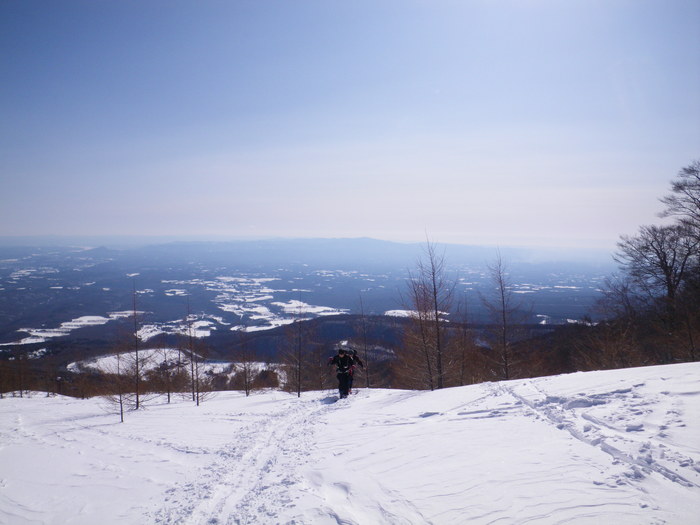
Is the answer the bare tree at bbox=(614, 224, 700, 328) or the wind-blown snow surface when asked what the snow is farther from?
the bare tree at bbox=(614, 224, 700, 328)

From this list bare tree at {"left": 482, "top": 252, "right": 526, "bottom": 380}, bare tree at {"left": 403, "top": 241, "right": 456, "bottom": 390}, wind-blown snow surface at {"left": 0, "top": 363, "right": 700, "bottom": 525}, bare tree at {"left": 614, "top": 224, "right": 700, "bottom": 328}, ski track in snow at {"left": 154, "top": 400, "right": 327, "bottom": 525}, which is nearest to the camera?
wind-blown snow surface at {"left": 0, "top": 363, "right": 700, "bottom": 525}

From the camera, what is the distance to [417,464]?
18.6 ft

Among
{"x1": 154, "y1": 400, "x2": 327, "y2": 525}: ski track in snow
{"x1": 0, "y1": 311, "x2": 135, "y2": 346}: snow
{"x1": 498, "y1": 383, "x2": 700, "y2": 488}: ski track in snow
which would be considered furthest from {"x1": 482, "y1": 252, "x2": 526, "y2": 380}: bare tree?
{"x1": 0, "y1": 311, "x2": 135, "y2": 346}: snow

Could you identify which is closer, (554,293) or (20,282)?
(554,293)

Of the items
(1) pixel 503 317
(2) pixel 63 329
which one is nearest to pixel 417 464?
(1) pixel 503 317

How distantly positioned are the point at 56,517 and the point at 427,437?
698 centimetres

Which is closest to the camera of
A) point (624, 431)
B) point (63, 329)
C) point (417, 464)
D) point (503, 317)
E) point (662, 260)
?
point (624, 431)

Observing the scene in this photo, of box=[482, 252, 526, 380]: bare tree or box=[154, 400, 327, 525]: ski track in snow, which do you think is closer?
box=[154, 400, 327, 525]: ski track in snow

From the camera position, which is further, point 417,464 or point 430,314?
point 430,314

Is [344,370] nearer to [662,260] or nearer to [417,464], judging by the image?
[417,464]

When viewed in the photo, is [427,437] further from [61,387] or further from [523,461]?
[61,387]

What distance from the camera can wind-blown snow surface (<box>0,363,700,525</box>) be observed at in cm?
406

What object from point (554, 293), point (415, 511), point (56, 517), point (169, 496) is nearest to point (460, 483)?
point (415, 511)

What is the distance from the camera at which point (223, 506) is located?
521cm
